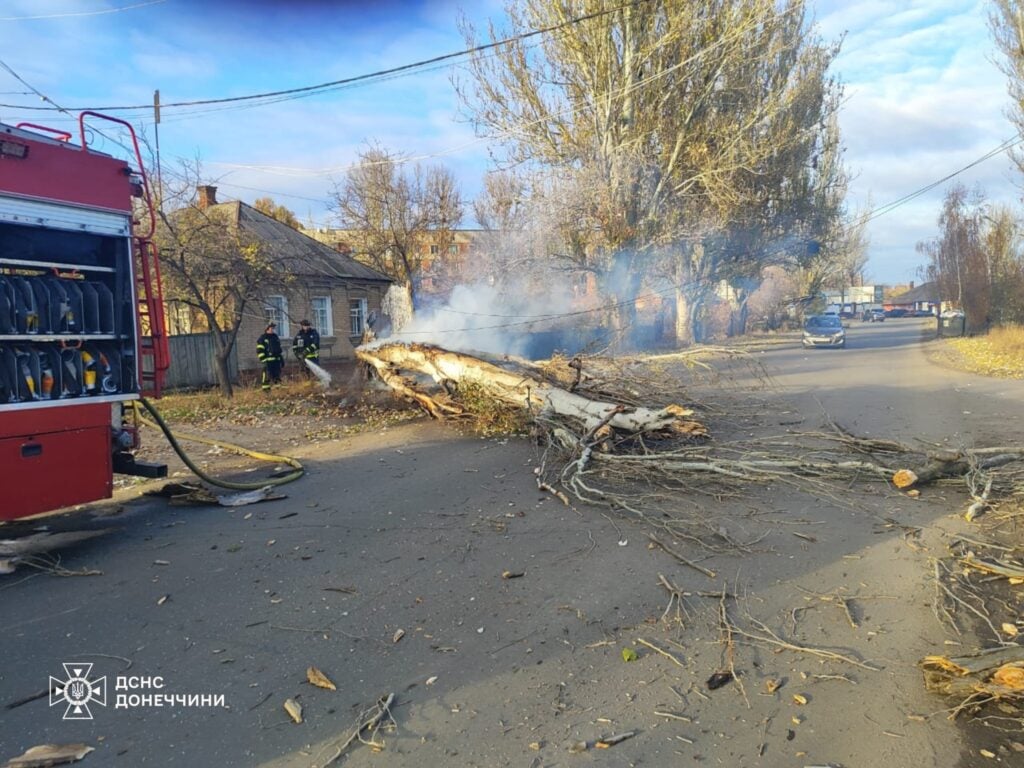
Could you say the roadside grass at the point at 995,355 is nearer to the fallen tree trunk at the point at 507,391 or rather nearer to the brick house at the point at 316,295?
the fallen tree trunk at the point at 507,391

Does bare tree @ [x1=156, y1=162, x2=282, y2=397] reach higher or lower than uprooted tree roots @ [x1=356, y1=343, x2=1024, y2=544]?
higher

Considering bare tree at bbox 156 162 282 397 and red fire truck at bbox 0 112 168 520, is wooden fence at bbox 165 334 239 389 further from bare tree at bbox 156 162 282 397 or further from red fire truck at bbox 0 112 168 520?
red fire truck at bbox 0 112 168 520

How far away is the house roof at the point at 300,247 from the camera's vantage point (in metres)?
22.7

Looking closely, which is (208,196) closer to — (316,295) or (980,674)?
(316,295)

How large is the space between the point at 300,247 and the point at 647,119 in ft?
44.3

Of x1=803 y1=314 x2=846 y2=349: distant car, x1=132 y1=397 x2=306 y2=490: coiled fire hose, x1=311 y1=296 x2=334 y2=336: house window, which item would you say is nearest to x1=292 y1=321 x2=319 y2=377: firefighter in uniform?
x1=132 y1=397 x2=306 y2=490: coiled fire hose

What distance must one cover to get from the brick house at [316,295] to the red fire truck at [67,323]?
50.9 feet

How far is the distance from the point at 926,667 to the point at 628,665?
1.45m

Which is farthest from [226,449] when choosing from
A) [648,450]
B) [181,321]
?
[181,321]

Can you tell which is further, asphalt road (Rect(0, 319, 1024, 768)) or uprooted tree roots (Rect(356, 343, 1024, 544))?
uprooted tree roots (Rect(356, 343, 1024, 544))

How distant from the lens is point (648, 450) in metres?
7.68

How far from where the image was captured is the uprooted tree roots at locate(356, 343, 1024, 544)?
644 cm

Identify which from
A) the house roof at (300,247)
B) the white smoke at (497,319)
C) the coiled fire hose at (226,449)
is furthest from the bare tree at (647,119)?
the coiled fire hose at (226,449)

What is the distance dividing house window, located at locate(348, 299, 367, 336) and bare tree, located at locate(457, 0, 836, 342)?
946 centimetres
